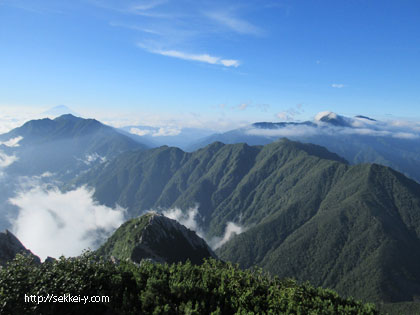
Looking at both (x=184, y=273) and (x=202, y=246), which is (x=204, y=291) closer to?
(x=184, y=273)

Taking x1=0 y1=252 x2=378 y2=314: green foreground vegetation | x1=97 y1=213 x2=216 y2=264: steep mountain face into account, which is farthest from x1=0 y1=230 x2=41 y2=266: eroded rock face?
x1=0 y1=252 x2=378 y2=314: green foreground vegetation

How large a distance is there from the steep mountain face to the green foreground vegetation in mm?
71495

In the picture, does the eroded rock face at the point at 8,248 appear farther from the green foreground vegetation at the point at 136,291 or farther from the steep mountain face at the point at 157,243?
the green foreground vegetation at the point at 136,291

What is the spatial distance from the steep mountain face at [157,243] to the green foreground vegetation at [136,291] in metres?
71.5

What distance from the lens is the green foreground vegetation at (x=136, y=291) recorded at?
4040cm

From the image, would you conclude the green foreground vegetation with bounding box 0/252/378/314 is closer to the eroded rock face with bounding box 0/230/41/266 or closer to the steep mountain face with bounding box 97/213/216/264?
the eroded rock face with bounding box 0/230/41/266

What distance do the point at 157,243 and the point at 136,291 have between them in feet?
296

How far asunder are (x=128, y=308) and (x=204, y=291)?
47.6 feet

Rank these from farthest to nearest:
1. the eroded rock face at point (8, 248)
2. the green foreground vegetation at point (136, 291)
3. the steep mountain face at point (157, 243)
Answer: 1. the steep mountain face at point (157, 243)
2. the eroded rock face at point (8, 248)
3. the green foreground vegetation at point (136, 291)

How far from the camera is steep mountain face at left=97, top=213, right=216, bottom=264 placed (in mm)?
126562

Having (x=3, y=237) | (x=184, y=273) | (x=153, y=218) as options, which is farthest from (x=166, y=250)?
(x=184, y=273)

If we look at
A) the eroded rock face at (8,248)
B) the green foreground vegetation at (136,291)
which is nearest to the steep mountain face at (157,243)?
the eroded rock face at (8,248)

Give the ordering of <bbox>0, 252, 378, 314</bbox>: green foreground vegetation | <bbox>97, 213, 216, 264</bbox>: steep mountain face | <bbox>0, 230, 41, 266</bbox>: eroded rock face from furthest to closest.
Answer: <bbox>97, 213, 216, 264</bbox>: steep mountain face, <bbox>0, 230, 41, 266</bbox>: eroded rock face, <bbox>0, 252, 378, 314</bbox>: green foreground vegetation

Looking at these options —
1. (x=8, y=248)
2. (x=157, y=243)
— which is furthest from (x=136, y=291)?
(x=157, y=243)
